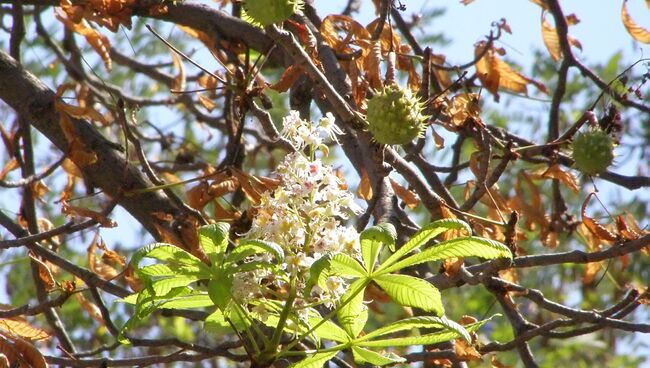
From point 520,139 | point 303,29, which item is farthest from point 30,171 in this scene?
point 520,139

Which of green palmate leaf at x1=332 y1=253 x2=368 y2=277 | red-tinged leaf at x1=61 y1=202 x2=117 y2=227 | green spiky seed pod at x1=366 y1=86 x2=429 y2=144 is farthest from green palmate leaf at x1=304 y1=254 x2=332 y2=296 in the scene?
red-tinged leaf at x1=61 y1=202 x2=117 y2=227

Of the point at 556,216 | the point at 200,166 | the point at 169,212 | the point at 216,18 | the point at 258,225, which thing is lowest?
the point at 258,225

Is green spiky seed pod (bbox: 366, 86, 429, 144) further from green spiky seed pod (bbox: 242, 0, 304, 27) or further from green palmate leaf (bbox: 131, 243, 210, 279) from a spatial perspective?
green palmate leaf (bbox: 131, 243, 210, 279)

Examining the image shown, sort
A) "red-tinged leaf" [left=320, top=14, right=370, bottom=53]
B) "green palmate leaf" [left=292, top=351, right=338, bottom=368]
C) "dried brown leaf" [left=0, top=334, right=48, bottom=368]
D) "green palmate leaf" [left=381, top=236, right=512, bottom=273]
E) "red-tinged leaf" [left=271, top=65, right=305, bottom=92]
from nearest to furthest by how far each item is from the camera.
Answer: "green palmate leaf" [left=381, top=236, right=512, bottom=273] → "green palmate leaf" [left=292, top=351, right=338, bottom=368] → "dried brown leaf" [left=0, top=334, right=48, bottom=368] → "red-tinged leaf" [left=271, top=65, right=305, bottom=92] → "red-tinged leaf" [left=320, top=14, right=370, bottom=53]

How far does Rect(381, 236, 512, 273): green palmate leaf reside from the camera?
1.55 metres

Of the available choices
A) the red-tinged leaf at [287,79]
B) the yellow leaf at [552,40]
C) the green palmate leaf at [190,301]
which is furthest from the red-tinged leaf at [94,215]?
the yellow leaf at [552,40]

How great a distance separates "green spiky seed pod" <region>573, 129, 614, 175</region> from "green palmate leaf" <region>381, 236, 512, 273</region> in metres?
1.03

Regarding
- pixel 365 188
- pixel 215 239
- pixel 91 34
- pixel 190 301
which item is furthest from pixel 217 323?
pixel 91 34

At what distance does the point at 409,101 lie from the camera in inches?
74.2

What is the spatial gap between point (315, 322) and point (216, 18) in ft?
5.09

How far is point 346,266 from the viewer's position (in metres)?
1.55

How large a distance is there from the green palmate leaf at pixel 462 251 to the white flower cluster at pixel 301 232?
11 cm

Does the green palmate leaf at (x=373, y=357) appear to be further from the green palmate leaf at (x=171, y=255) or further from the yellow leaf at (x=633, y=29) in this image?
the yellow leaf at (x=633, y=29)

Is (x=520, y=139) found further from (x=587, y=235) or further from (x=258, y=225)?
(x=258, y=225)
